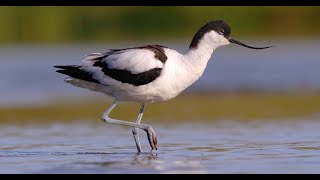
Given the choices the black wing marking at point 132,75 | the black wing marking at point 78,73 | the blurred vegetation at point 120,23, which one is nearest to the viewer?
the black wing marking at point 132,75

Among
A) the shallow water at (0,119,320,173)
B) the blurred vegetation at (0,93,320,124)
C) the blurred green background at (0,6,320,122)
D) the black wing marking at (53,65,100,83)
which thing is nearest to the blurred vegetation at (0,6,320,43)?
the blurred green background at (0,6,320,122)

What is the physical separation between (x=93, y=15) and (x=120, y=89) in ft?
61.4

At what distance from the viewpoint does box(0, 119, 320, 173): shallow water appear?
9.27 metres

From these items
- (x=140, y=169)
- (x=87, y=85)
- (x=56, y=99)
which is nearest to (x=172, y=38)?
(x=56, y=99)

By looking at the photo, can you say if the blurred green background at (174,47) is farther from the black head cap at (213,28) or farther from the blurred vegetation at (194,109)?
the black head cap at (213,28)

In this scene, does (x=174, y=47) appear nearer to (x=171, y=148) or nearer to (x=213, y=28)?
(x=213, y=28)

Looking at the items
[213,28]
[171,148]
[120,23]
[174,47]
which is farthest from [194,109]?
[120,23]

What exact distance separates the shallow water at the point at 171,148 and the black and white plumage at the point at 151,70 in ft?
1.91

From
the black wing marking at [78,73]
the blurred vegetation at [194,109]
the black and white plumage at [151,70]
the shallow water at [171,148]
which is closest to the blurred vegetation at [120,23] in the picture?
the blurred vegetation at [194,109]

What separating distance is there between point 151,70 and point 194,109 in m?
3.86

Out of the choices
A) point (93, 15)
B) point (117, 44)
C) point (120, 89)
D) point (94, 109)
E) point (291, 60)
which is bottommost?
point (120, 89)

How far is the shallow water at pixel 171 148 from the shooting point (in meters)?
9.27

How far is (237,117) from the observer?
1346 cm
